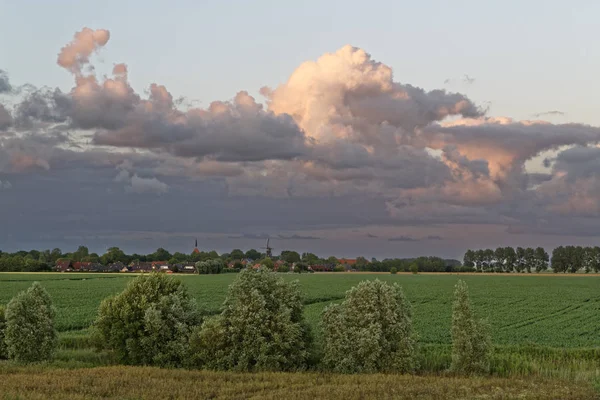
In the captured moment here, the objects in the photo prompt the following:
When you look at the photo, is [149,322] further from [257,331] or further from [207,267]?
[207,267]

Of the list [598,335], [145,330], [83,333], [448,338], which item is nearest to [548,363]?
[448,338]

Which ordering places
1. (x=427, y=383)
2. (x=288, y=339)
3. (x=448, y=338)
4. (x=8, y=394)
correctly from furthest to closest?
(x=448, y=338) < (x=288, y=339) < (x=427, y=383) < (x=8, y=394)

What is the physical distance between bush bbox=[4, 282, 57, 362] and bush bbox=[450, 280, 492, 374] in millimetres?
23197

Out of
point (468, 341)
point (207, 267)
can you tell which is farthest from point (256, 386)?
point (207, 267)

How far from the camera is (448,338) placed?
157ft

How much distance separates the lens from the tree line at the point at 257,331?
32250mm

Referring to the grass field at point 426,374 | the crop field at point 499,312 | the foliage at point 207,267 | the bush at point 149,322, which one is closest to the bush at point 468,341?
the grass field at point 426,374

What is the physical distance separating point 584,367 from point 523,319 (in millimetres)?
30525

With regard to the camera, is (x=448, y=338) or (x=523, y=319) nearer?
(x=448, y=338)

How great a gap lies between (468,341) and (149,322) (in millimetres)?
17728

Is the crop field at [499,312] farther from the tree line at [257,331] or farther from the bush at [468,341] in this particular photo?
the bush at [468,341]

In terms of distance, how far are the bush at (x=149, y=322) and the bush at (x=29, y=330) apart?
9.29 ft

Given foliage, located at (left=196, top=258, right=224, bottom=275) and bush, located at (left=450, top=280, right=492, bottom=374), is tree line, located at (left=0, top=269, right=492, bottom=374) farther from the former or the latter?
foliage, located at (left=196, top=258, right=224, bottom=275)

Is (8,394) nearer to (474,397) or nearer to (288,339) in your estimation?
(288,339)
